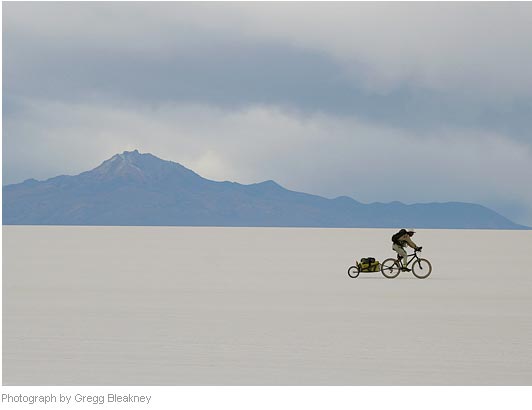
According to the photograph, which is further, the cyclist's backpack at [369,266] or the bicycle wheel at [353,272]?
the bicycle wheel at [353,272]

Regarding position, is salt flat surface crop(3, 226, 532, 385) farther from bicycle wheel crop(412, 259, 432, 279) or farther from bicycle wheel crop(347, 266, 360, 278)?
bicycle wheel crop(347, 266, 360, 278)

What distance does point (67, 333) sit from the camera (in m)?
16.6

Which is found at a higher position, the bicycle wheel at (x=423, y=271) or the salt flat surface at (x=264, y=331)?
the bicycle wheel at (x=423, y=271)

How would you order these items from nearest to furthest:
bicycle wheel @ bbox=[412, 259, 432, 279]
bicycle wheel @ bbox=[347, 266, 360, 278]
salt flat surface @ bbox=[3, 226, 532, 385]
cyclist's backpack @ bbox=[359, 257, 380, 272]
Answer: salt flat surface @ bbox=[3, 226, 532, 385] < cyclist's backpack @ bbox=[359, 257, 380, 272] < bicycle wheel @ bbox=[412, 259, 432, 279] < bicycle wheel @ bbox=[347, 266, 360, 278]

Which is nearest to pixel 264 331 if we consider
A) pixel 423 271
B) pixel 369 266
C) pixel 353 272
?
pixel 369 266

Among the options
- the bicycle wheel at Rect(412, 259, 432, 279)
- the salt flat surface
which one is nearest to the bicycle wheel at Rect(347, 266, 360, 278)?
the salt flat surface

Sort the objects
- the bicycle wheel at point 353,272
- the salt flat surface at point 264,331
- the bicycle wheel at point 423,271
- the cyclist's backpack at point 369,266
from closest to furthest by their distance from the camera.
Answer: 1. the salt flat surface at point 264,331
2. the cyclist's backpack at point 369,266
3. the bicycle wheel at point 423,271
4. the bicycle wheel at point 353,272

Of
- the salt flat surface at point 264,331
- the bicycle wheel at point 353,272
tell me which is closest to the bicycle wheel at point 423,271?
the salt flat surface at point 264,331

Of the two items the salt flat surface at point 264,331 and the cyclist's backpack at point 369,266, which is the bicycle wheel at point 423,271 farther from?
the cyclist's backpack at point 369,266

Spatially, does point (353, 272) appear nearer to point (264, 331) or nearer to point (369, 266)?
point (369, 266)

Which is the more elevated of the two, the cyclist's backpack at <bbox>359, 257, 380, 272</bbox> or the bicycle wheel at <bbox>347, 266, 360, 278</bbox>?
the bicycle wheel at <bbox>347, 266, 360, 278</bbox>

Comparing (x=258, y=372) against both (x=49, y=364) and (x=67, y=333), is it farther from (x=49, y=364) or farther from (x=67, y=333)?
(x=67, y=333)
